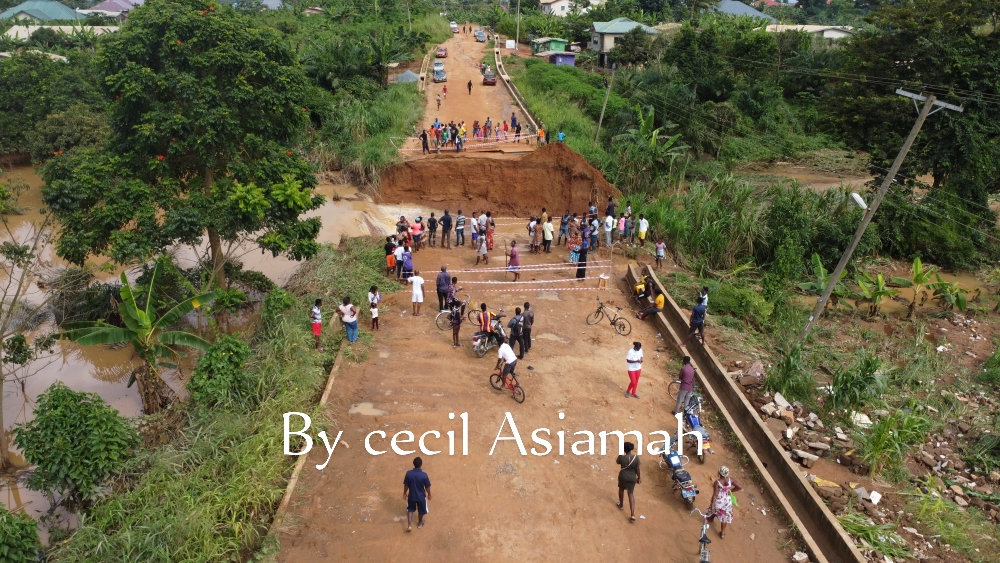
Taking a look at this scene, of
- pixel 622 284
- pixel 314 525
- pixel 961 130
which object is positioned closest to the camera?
pixel 314 525

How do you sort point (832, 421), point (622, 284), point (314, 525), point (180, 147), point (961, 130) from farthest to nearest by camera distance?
point (961, 130), point (622, 284), point (180, 147), point (832, 421), point (314, 525)

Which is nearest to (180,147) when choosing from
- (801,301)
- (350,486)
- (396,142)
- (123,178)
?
(123,178)

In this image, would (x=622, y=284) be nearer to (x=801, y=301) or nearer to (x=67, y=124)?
(x=801, y=301)

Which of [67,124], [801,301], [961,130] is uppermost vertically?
[961,130]

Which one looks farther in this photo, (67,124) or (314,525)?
(67,124)

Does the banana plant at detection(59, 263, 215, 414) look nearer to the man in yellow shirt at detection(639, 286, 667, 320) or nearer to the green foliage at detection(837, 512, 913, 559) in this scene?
the man in yellow shirt at detection(639, 286, 667, 320)

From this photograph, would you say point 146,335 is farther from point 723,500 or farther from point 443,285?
point 723,500

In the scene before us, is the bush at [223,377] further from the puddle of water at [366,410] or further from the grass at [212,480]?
the puddle of water at [366,410]

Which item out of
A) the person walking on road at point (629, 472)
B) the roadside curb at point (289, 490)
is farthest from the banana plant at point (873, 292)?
the roadside curb at point (289, 490)
